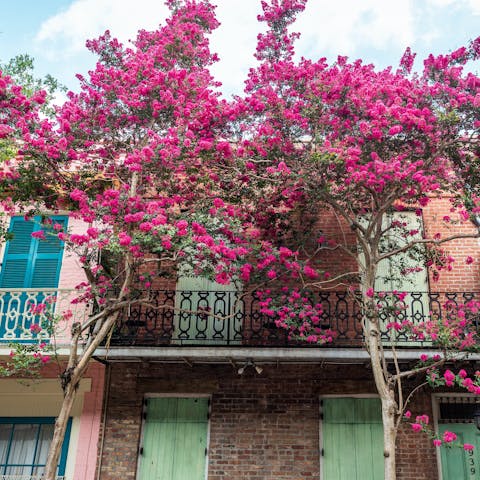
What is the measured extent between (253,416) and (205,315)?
202cm

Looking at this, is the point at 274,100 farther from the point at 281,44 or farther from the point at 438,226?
the point at 438,226

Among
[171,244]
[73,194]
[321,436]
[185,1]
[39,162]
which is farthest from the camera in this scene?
[185,1]

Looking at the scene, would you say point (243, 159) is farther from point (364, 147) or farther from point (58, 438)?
point (58, 438)

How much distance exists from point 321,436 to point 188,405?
2.48m

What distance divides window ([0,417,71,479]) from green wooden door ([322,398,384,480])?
470 centimetres

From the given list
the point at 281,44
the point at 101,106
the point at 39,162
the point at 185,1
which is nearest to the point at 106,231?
the point at 39,162

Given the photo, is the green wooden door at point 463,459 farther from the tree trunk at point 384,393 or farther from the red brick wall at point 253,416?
the tree trunk at point 384,393

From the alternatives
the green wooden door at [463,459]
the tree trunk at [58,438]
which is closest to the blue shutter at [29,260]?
the tree trunk at [58,438]

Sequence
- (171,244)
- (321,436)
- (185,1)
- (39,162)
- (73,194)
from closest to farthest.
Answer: (171,244), (73,194), (39,162), (321,436), (185,1)

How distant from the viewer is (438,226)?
1230cm

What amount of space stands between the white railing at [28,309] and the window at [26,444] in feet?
1.24

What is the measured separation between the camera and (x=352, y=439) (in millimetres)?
10562

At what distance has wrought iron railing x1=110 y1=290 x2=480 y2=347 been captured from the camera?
1078 centimetres

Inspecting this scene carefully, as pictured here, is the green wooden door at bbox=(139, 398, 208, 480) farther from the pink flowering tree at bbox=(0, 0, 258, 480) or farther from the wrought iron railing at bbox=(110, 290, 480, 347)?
the pink flowering tree at bbox=(0, 0, 258, 480)
